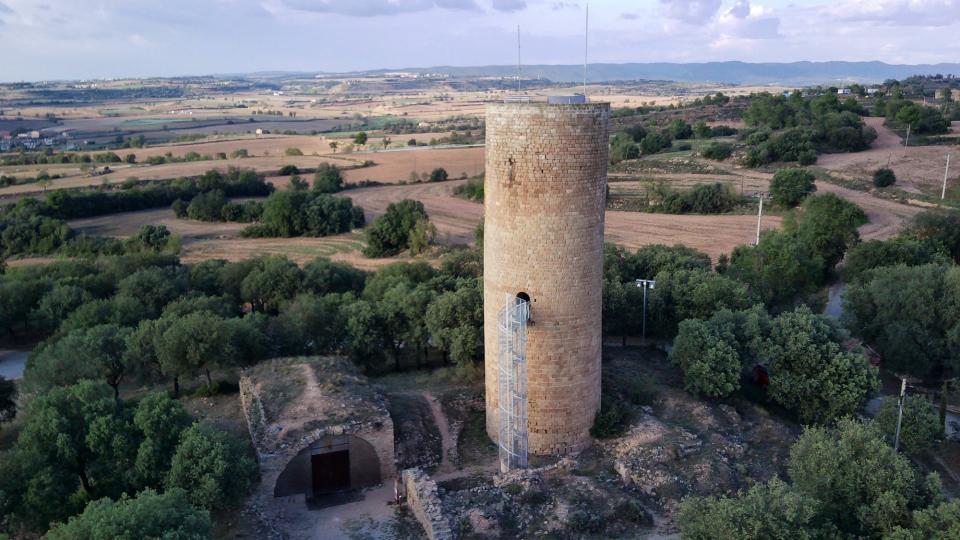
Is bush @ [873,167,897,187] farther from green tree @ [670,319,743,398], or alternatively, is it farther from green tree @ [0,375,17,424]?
green tree @ [0,375,17,424]

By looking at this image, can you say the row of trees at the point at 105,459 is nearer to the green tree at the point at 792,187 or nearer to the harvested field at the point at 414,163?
the green tree at the point at 792,187

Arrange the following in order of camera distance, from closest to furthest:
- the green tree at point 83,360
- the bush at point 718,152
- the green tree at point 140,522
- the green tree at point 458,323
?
the green tree at point 140,522, the green tree at point 83,360, the green tree at point 458,323, the bush at point 718,152

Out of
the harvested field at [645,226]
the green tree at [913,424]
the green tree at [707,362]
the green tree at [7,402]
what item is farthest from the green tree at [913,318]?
the green tree at [7,402]

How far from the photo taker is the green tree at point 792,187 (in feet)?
164

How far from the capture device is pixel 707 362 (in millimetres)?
19156

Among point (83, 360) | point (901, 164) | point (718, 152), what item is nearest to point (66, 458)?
point (83, 360)

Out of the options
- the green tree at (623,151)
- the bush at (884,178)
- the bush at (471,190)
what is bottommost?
the bush at (471,190)

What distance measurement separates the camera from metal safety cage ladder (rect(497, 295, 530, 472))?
1512 centimetres

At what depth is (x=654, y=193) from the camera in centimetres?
5706

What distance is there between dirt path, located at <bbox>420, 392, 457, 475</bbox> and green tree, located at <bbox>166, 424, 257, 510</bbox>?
15.5ft

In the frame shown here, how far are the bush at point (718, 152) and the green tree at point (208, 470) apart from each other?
60.3m

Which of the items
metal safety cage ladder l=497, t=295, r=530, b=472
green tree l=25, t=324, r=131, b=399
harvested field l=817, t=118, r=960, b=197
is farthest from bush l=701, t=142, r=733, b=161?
green tree l=25, t=324, r=131, b=399

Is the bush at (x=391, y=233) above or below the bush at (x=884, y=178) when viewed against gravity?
below

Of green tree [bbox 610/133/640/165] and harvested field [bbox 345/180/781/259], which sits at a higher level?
green tree [bbox 610/133/640/165]
